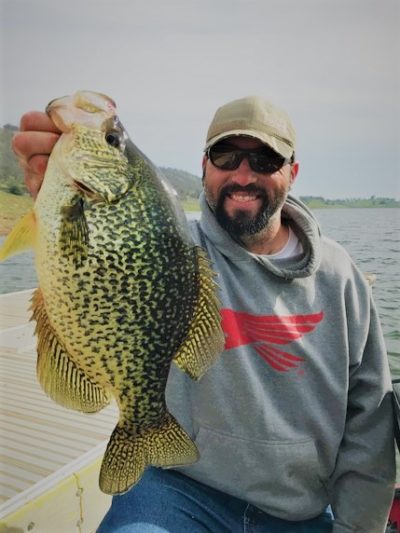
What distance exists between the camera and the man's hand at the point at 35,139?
157 centimetres

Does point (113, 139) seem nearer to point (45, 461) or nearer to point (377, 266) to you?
point (45, 461)

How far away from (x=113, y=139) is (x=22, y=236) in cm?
43

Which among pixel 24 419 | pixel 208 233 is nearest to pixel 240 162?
pixel 208 233

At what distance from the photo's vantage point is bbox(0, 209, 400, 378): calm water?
13.8 metres

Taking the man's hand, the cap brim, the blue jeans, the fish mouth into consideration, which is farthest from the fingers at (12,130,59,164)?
the blue jeans

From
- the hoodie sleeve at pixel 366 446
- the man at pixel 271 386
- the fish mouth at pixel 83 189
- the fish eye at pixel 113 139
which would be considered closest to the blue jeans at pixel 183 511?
the man at pixel 271 386

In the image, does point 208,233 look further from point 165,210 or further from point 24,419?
point 24,419

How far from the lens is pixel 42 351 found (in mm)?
1613

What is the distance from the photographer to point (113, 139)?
166 cm

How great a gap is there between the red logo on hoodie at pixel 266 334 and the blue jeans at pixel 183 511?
714 millimetres

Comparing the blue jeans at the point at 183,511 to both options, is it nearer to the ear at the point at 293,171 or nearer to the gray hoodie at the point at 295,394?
the gray hoodie at the point at 295,394

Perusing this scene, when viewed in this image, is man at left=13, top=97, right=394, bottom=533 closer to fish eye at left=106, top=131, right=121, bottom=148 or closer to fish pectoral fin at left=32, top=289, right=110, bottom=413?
fish pectoral fin at left=32, top=289, right=110, bottom=413

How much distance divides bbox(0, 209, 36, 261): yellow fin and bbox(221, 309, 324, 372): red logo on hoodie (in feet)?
4.14

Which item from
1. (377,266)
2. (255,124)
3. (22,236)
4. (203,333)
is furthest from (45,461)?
(377,266)
